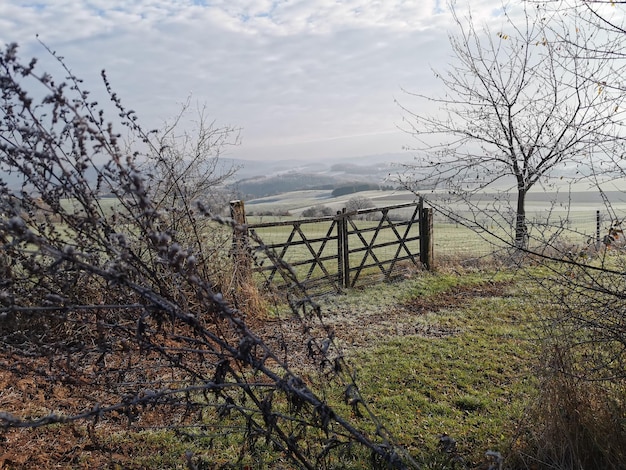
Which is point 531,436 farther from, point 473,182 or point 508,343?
point 473,182

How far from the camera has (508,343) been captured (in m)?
6.09

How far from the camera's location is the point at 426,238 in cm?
1091

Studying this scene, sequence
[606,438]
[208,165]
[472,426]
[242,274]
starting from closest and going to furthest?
[606,438] < [472,426] < [242,274] < [208,165]

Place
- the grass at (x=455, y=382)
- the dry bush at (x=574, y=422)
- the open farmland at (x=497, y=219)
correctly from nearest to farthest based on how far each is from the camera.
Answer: the dry bush at (x=574, y=422) → the open farmland at (x=497, y=219) → the grass at (x=455, y=382)

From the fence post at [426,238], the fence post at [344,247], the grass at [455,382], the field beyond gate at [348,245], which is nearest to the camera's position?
the grass at [455,382]

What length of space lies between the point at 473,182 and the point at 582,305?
7.31 metres

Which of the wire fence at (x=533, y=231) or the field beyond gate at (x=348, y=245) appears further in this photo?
the field beyond gate at (x=348, y=245)

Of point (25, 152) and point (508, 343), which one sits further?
point (508, 343)

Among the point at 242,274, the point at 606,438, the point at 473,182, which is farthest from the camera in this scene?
the point at 473,182

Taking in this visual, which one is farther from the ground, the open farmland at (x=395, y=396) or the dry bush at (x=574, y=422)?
the dry bush at (x=574, y=422)

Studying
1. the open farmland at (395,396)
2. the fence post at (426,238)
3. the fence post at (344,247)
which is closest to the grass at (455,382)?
the open farmland at (395,396)

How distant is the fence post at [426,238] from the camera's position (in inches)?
430

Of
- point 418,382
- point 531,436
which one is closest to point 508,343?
point 418,382

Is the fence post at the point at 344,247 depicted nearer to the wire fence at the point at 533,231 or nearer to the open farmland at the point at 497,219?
the open farmland at the point at 497,219
